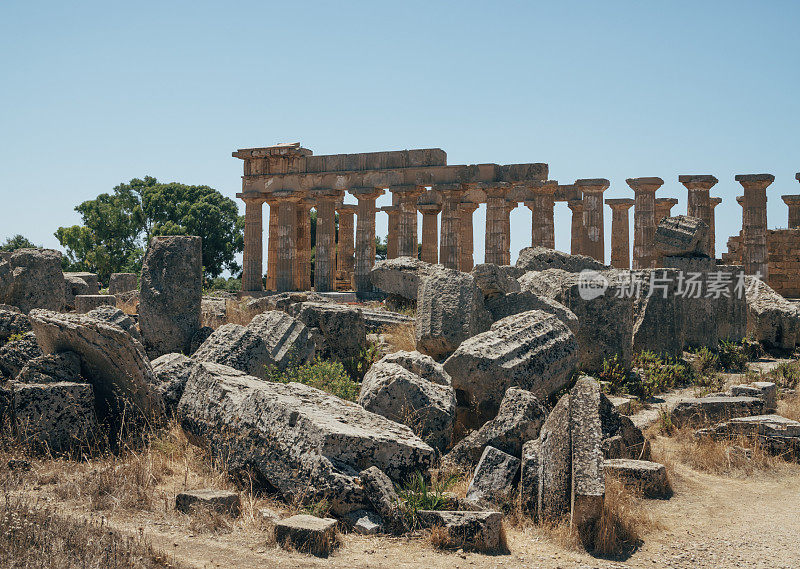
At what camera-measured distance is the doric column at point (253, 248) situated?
3169 centimetres

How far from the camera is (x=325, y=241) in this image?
101ft

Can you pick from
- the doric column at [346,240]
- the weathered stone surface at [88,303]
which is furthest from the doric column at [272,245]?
the weathered stone surface at [88,303]

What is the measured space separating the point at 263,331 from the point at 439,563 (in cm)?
535

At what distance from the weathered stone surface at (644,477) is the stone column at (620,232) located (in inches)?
840

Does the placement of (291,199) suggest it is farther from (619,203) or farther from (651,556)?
(651,556)

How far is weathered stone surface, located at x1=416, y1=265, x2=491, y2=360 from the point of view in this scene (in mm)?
10578

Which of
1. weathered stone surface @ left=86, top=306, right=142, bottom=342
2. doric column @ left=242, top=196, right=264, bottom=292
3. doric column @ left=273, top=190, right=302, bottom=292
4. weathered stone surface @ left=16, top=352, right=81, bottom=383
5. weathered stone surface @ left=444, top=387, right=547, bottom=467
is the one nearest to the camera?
weathered stone surface @ left=444, top=387, right=547, bottom=467

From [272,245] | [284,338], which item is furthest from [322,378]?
[272,245]

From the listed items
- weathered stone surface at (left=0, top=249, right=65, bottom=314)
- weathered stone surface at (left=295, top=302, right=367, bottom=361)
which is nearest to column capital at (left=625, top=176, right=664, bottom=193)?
weathered stone surface at (left=295, top=302, right=367, bottom=361)

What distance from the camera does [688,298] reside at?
1427 centimetres

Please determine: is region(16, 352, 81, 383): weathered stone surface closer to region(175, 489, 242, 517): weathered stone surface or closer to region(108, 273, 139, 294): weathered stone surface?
region(175, 489, 242, 517): weathered stone surface

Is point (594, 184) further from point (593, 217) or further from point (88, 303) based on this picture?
point (88, 303)

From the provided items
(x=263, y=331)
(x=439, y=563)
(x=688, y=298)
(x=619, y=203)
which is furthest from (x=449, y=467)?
(x=619, y=203)

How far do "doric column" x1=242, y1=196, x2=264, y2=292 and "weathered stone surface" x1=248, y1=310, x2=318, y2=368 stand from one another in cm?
2173
